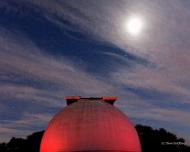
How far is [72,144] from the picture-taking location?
33.5m

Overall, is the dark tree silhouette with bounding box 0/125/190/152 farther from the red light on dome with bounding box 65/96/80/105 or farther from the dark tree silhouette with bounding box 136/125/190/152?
the red light on dome with bounding box 65/96/80/105

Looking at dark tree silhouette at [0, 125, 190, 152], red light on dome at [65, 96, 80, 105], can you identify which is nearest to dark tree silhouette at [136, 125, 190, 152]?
dark tree silhouette at [0, 125, 190, 152]

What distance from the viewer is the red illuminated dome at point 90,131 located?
3344 cm

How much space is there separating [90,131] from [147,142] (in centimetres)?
3244

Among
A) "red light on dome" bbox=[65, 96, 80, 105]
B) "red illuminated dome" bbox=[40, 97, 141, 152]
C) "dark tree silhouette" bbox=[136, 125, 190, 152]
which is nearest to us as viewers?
"red illuminated dome" bbox=[40, 97, 141, 152]

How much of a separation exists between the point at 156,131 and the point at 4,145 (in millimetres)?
34504

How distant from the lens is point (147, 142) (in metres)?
63.8

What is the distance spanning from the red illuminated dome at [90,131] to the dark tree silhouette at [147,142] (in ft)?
89.1

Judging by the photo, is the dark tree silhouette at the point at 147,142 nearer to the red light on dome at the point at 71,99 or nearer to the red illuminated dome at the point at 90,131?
the red light on dome at the point at 71,99

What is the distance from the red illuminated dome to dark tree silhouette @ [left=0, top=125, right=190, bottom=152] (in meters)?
27.2

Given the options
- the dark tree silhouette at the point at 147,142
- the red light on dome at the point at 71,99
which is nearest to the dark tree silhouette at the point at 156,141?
the dark tree silhouette at the point at 147,142

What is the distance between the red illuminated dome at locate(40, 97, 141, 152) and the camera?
3344 centimetres

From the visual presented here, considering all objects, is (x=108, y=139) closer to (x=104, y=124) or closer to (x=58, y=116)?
(x=104, y=124)

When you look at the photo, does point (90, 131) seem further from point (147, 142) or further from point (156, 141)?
point (156, 141)
